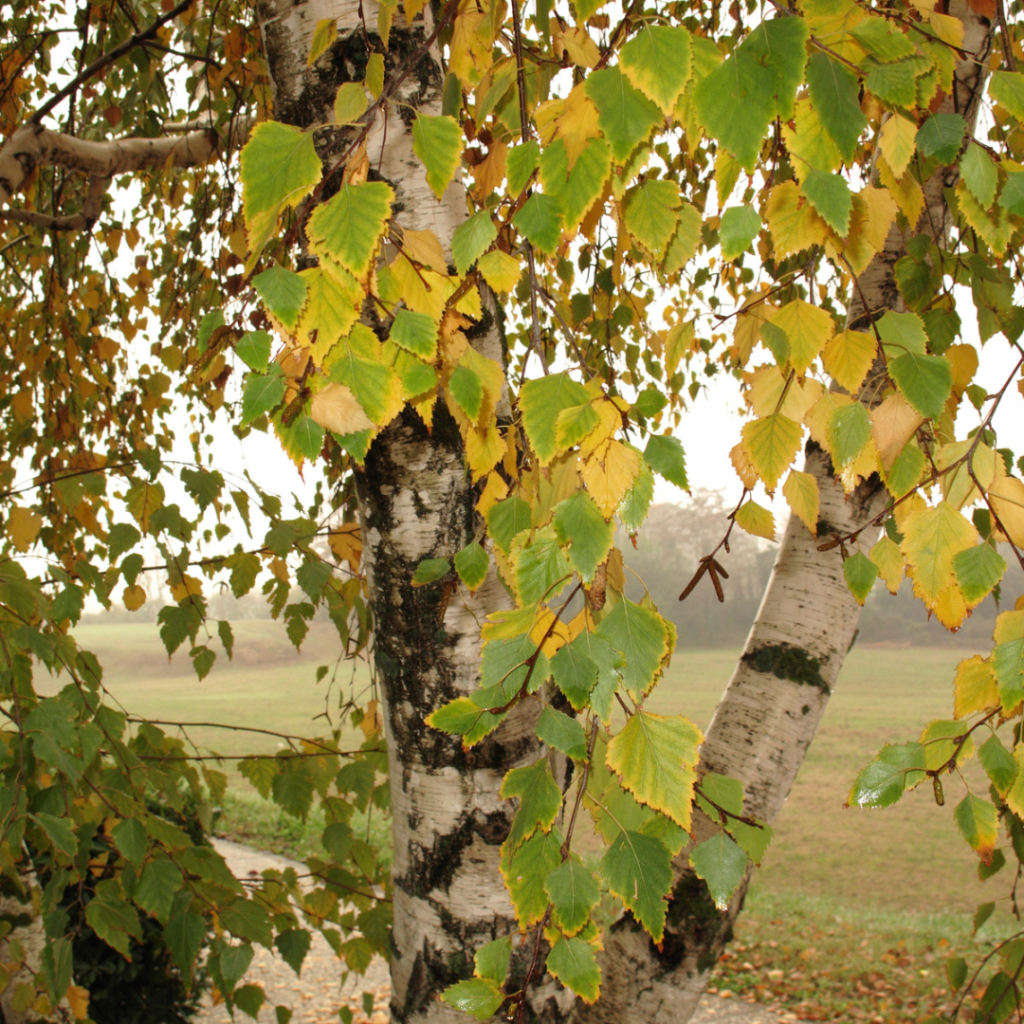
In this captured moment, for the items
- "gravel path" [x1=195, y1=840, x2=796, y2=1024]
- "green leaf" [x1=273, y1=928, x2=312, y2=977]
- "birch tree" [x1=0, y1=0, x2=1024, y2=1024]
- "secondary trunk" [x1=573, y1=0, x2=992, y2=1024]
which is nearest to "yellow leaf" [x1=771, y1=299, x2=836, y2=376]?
"birch tree" [x1=0, y1=0, x2=1024, y2=1024]

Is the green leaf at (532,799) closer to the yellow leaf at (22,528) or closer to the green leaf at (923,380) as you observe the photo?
the green leaf at (923,380)

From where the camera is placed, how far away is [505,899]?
923 millimetres

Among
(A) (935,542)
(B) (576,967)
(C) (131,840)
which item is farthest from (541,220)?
(C) (131,840)

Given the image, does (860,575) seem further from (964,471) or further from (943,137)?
(943,137)

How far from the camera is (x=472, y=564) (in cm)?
67

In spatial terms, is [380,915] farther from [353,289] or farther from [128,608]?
[353,289]

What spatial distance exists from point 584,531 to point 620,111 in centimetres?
26

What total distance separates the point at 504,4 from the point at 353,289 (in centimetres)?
43

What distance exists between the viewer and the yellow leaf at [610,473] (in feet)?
1.57

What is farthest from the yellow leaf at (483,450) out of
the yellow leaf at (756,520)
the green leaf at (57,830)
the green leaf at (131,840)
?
the green leaf at (131,840)

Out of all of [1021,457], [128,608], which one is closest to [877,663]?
[1021,457]

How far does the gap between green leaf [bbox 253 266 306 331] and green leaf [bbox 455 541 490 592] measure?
0.86 ft

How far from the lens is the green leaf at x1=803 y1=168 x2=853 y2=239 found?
455 mm

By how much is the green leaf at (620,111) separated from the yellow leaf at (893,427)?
30 centimetres
